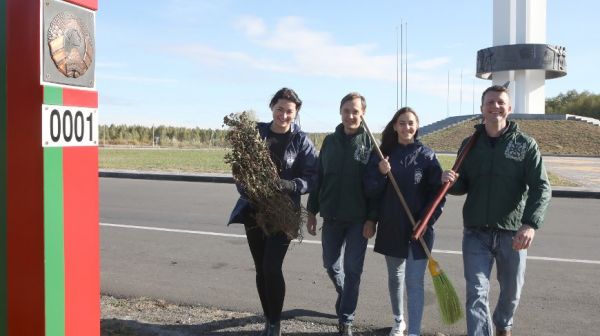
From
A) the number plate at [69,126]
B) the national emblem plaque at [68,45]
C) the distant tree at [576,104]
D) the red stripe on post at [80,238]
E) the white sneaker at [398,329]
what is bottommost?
the white sneaker at [398,329]

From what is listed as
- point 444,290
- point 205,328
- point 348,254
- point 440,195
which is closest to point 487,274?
point 444,290

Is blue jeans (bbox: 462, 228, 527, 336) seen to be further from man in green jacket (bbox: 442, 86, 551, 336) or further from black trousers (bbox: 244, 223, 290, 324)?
black trousers (bbox: 244, 223, 290, 324)

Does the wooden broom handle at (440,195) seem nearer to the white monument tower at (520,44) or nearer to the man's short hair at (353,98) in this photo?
the man's short hair at (353,98)

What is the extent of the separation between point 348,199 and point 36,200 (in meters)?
2.44

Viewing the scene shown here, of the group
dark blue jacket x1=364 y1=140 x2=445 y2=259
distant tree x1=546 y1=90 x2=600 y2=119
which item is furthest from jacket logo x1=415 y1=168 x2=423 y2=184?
distant tree x1=546 y1=90 x2=600 y2=119

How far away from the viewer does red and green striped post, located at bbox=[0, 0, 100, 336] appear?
2.36m

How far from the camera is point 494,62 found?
53.0 meters

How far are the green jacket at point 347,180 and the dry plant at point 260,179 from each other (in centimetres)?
39

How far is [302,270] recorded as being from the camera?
6.62 m

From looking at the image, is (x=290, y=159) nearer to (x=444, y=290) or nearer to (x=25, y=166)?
(x=444, y=290)

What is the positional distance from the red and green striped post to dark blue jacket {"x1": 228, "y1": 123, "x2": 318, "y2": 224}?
5.56 ft

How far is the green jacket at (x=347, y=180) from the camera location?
4355 millimetres

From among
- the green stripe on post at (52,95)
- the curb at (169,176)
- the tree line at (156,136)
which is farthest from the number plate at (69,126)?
the tree line at (156,136)

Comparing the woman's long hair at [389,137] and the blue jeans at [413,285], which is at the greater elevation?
the woman's long hair at [389,137]
